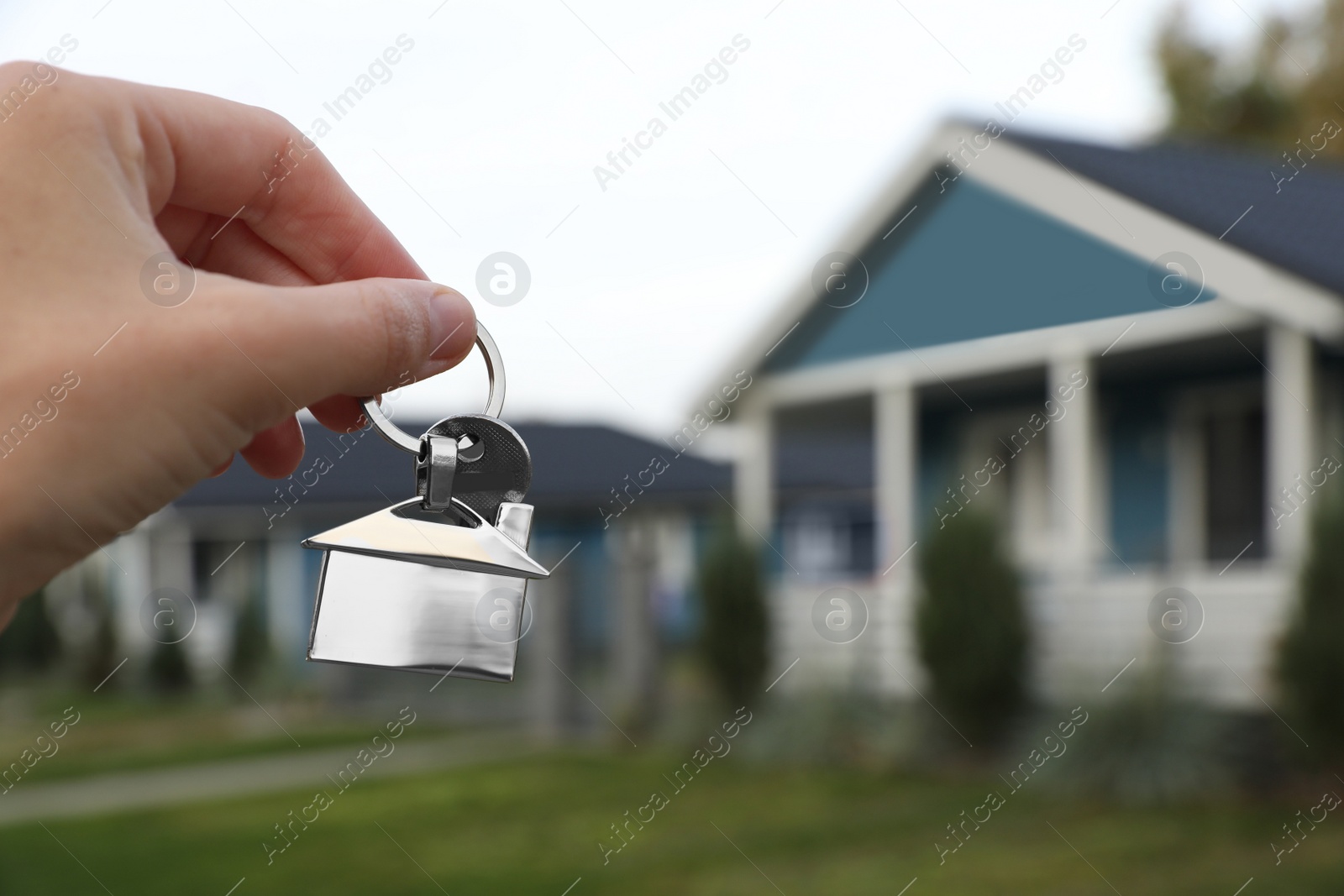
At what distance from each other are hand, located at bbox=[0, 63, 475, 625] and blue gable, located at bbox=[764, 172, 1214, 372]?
9.91 metres

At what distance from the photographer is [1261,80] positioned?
28.6m

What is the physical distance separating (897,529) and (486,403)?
38.0ft

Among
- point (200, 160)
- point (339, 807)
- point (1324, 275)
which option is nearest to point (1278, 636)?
point (1324, 275)

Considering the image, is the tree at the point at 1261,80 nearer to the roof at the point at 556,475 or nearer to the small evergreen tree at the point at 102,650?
the roof at the point at 556,475

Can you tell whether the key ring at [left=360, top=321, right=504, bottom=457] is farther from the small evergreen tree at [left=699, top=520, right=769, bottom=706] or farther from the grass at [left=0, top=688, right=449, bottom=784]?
the grass at [left=0, top=688, right=449, bottom=784]

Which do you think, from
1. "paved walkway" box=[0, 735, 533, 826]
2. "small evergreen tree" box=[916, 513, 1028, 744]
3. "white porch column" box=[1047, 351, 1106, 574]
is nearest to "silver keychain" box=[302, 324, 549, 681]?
"small evergreen tree" box=[916, 513, 1028, 744]

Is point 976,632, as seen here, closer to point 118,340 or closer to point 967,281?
point 967,281

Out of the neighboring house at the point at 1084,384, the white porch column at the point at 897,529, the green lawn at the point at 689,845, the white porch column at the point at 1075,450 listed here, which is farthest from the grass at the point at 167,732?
the white porch column at the point at 1075,450

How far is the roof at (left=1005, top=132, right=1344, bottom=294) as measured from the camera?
9724 mm

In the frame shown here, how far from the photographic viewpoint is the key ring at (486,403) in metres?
1.11

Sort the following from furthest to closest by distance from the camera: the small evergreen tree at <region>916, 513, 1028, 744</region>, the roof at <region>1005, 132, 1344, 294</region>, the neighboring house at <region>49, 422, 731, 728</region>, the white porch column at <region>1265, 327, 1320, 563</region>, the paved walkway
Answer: the neighboring house at <region>49, 422, 731, 728</region> < the paved walkway < the small evergreen tree at <region>916, 513, 1028, 744</region> < the roof at <region>1005, 132, 1344, 294</region> < the white porch column at <region>1265, 327, 1320, 563</region>

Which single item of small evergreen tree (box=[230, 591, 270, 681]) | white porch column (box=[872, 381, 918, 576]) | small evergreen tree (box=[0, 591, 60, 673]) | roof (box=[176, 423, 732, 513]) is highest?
white porch column (box=[872, 381, 918, 576])

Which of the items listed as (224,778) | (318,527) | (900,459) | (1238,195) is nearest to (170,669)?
(318,527)

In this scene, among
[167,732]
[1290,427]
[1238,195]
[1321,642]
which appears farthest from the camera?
[167,732]
